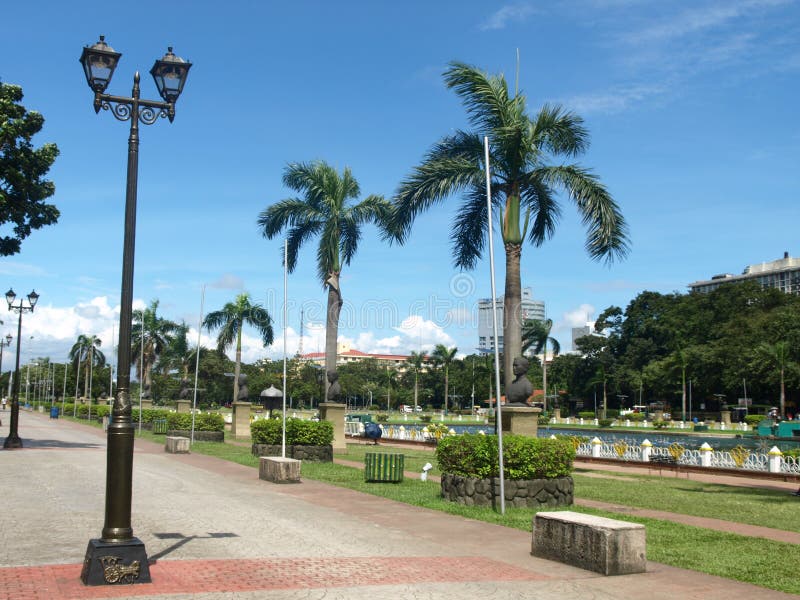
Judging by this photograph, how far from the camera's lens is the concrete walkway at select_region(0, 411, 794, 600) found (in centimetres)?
759

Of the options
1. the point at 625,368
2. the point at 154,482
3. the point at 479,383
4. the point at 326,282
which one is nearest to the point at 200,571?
the point at 154,482

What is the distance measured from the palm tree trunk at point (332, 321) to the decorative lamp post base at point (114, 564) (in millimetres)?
20839

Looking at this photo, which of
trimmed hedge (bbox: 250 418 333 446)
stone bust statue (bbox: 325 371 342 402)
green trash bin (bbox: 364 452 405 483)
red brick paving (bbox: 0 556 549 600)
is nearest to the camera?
red brick paving (bbox: 0 556 549 600)

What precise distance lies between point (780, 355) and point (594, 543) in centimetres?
6072

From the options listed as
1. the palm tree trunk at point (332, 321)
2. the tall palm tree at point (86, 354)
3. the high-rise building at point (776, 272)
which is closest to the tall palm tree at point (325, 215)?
the palm tree trunk at point (332, 321)

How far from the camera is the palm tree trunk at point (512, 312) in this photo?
55.4ft

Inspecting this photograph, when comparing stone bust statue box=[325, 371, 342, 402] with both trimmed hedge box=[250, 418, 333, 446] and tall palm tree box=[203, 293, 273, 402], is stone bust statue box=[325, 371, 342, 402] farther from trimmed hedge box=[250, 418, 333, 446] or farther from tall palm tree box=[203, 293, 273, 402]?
tall palm tree box=[203, 293, 273, 402]

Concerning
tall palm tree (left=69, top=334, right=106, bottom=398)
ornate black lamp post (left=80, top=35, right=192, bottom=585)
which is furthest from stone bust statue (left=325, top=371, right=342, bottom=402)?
tall palm tree (left=69, top=334, right=106, bottom=398)

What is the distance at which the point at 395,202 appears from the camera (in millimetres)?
18922

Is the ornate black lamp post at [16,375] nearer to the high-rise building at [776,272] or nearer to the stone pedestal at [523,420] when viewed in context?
the stone pedestal at [523,420]

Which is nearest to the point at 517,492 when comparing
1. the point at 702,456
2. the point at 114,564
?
the point at 114,564

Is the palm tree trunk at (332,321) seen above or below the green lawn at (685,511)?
above

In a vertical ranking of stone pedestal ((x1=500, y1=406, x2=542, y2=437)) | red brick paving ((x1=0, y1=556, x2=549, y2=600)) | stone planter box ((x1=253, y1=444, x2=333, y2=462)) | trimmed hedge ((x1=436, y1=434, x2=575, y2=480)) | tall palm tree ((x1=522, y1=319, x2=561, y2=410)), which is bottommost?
stone planter box ((x1=253, y1=444, x2=333, y2=462))

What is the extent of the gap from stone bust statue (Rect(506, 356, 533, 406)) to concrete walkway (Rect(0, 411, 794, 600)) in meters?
3.61
